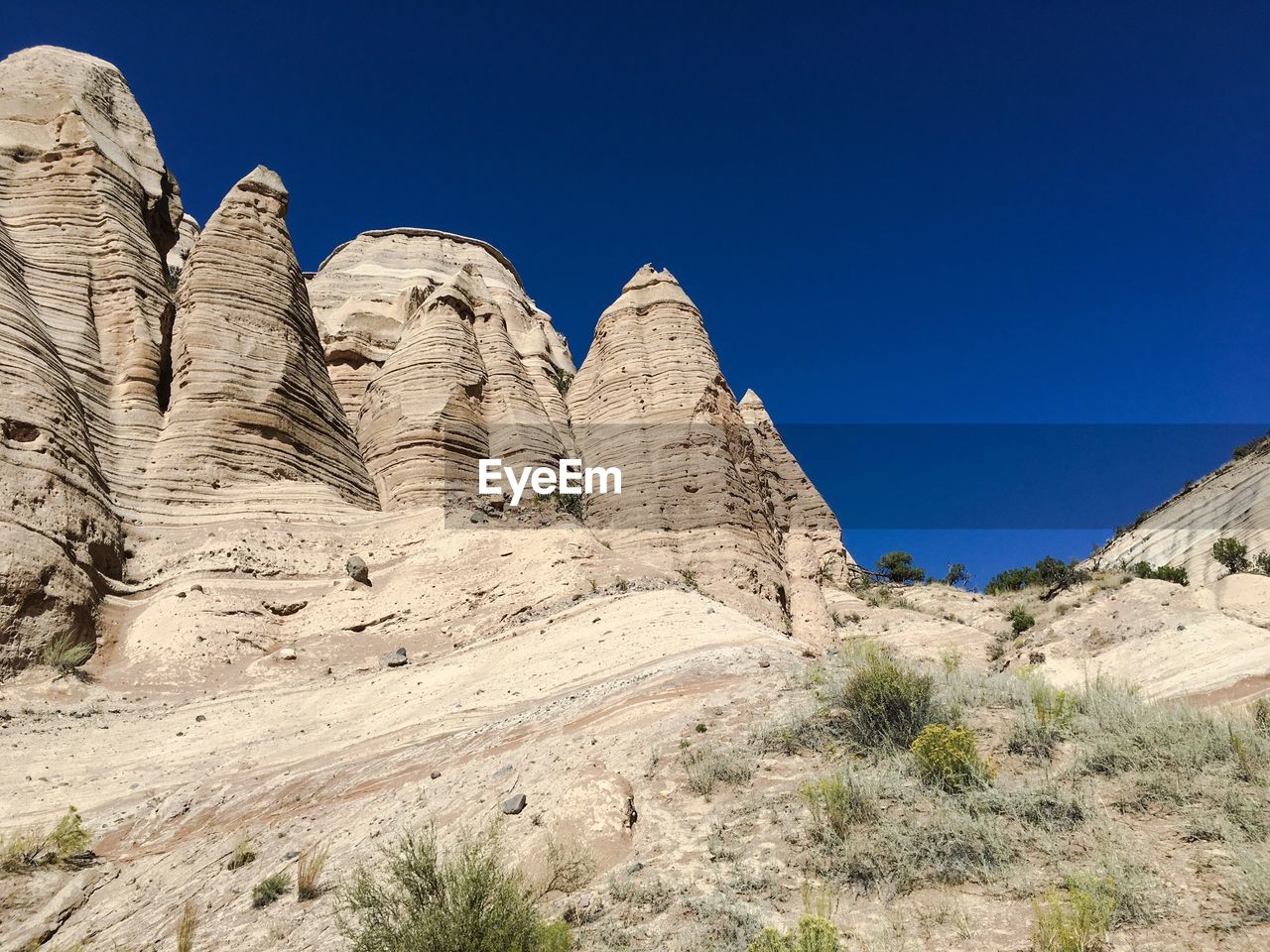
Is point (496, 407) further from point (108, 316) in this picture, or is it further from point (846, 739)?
point (846, 739)

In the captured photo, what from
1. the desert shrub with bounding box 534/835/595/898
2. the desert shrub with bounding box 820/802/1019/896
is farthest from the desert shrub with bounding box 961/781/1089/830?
the desert shrub with bounding box 534/835/595/898

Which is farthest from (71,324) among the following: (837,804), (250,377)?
(837,804)

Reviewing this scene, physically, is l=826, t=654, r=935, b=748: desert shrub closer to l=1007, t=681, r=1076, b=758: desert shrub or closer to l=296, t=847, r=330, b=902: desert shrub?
l=1007, t=681, r=1076, b=758: desert shrub

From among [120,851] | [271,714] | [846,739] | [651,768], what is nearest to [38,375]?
[271,714]

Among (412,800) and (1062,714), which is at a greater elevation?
(1062,714)

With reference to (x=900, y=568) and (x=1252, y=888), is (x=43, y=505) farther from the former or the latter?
(x=900, y=568)

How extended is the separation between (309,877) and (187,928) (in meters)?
0.83

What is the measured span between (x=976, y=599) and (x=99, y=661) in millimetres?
30232

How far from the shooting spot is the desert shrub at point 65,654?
39.1 feet

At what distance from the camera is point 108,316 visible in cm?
1988

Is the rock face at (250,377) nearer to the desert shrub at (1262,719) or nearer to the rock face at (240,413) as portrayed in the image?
the rock face at (240,413)

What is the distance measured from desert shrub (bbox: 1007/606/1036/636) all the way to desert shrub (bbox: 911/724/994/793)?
22.7 meters

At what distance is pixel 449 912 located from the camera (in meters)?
4.22

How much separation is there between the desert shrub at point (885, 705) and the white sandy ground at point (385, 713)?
0.81 meters
